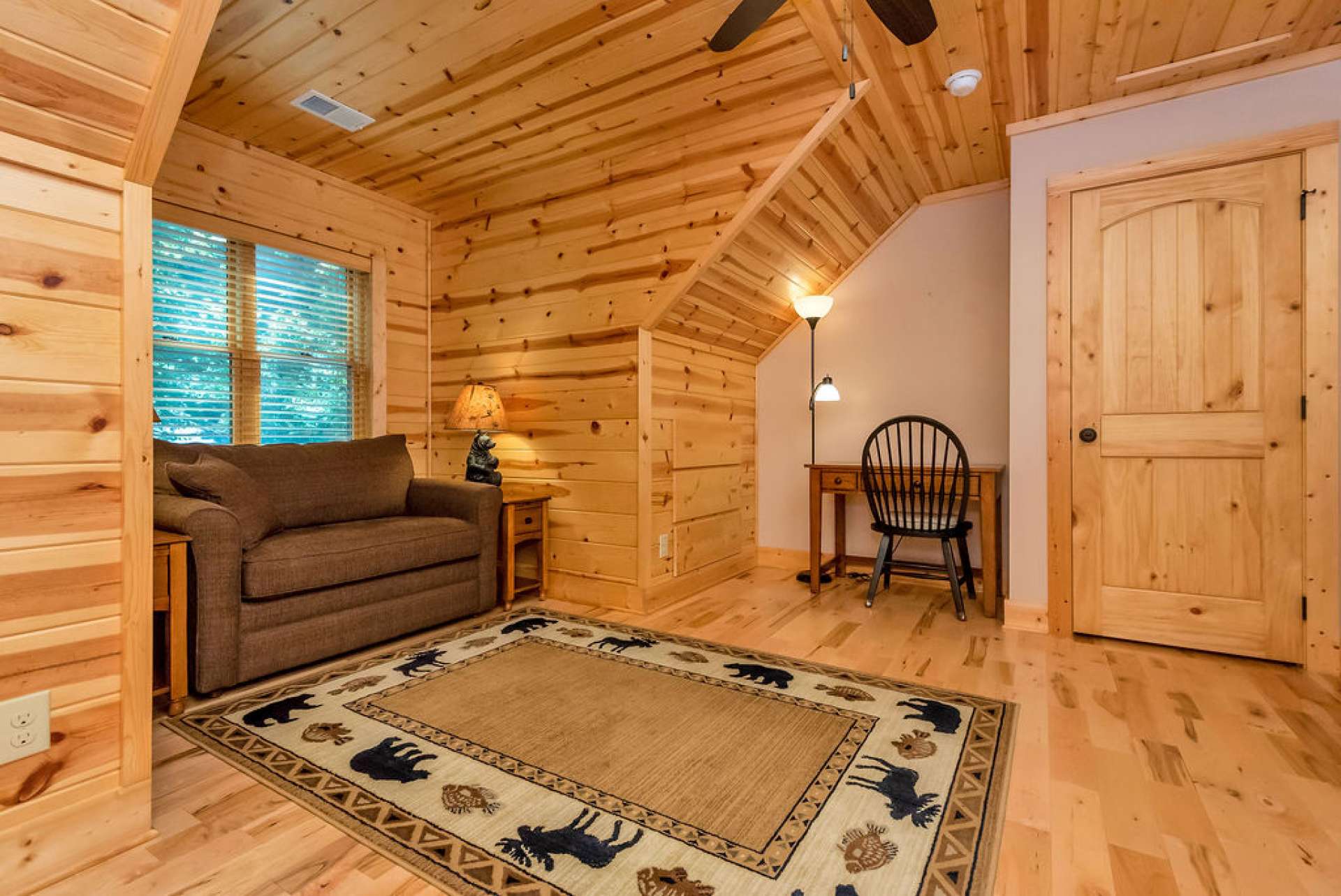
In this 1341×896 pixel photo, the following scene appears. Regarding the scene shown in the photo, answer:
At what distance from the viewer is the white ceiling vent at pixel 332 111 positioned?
2.61 metres

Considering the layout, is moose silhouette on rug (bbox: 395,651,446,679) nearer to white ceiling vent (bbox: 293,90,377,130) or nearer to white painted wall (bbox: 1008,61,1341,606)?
white ceiling vent (bbox: 293,90,377,130)

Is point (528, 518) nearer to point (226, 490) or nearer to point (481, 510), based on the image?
point (481, 510)

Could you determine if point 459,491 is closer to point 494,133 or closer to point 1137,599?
point 494,133

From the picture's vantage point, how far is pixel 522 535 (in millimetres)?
3203

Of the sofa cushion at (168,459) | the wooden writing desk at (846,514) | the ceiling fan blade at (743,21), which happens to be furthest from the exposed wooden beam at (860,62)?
the sofa cushion at (168,459)

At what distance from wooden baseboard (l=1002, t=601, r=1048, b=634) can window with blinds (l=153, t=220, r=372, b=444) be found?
3511 mm

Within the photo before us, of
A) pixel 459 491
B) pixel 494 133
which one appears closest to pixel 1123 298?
pixel 494 133

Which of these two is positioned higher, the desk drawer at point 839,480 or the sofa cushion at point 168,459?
the sofa cushion at point 168,459

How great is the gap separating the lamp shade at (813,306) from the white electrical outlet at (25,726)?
134 inches

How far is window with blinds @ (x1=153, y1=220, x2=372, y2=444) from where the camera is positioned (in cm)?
281

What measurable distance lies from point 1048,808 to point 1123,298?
216cm

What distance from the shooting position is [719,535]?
12.4ft

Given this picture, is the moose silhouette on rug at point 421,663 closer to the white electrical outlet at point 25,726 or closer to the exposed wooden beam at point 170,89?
the white electrical outlet at point 25,726

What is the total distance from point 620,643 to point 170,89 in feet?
7.19
